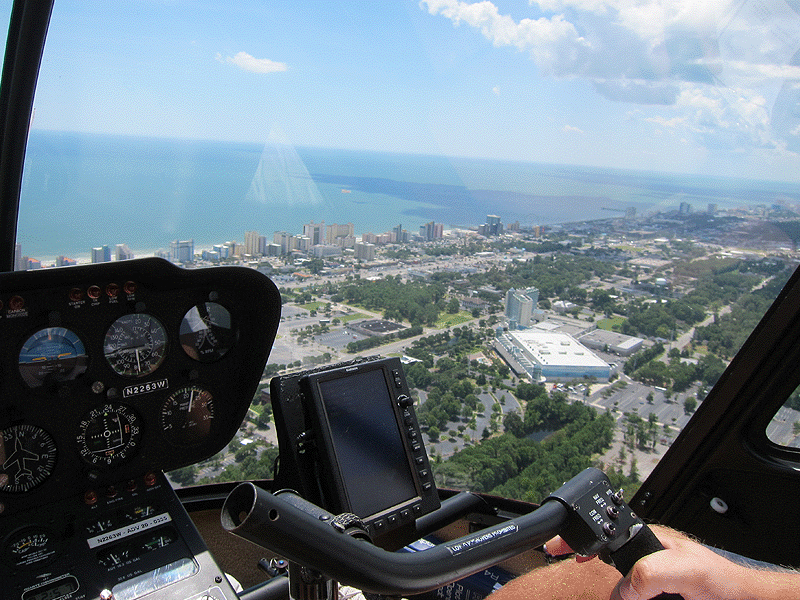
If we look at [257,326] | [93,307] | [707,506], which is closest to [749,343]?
[707,506]

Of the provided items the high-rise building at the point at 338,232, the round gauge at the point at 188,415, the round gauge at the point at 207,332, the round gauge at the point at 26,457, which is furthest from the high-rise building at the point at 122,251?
the high-rise building at the point at 338,232

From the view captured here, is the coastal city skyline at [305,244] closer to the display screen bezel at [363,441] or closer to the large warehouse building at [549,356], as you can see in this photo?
the large warehouse building at [549,356]

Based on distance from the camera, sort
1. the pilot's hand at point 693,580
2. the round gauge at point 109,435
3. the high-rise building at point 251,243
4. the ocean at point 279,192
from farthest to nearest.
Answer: the high-rise building at point 251,243 → the ocean at point 279,192 → the round gauge at point 109,435 → the pilot's hand at point 693,580

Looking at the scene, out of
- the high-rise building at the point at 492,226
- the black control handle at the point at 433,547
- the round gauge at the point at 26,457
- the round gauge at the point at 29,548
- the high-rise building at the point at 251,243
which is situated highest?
the high-rise building at the point at 492,226

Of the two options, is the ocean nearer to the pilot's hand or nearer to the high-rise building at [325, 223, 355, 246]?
the high-rise building at [325, 223, 355, 246]

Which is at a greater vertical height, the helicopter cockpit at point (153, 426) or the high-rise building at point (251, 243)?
the high-rise building at point (251, 243)

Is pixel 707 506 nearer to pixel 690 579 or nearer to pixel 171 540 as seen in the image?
pixel 690 579

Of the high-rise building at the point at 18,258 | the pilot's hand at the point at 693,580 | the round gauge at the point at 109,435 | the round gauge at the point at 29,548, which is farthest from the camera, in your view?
the high-rise building at the point at 18,258

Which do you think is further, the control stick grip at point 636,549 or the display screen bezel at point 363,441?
the display screen bezel at point 363,441
